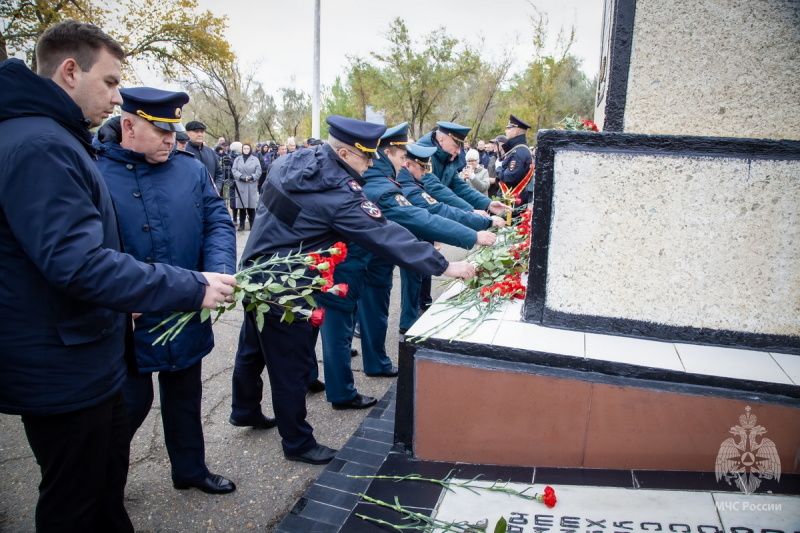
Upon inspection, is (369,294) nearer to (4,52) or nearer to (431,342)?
(431,342)

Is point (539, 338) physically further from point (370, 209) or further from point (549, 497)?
point (370, 209)

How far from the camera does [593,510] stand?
2.02 metres

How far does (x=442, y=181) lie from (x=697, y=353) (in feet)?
11.6

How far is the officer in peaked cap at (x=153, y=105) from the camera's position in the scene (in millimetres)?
2188

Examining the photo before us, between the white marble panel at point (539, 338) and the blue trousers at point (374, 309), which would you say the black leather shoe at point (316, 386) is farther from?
the white marble panel at point (539, 338)

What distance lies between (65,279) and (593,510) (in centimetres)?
206

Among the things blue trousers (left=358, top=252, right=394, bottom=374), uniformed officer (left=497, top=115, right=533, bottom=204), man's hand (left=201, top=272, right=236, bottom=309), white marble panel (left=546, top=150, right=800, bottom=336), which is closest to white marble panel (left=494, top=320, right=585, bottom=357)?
white marble panel (left=546, top=150, right=800, bottom=336)

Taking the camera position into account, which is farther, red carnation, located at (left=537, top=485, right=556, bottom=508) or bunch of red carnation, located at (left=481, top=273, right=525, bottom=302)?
bunch of red carnation, located at (left=481, top=273, right=525, bottom=302)

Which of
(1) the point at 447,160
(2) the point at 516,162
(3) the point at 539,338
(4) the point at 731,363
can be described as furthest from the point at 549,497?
(2) the point at 516,162

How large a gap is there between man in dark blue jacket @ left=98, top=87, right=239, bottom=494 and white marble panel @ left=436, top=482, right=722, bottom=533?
136cm

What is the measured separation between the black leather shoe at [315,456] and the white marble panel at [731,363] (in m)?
1.93

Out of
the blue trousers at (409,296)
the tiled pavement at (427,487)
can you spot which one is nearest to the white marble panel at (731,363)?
the tiled pavement at (427,487)

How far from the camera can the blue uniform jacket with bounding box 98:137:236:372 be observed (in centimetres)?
227

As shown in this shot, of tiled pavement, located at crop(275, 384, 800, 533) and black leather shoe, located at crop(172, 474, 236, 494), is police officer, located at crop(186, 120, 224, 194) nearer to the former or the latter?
black leather shoe, located at crop(172, 474, 236, 494)
